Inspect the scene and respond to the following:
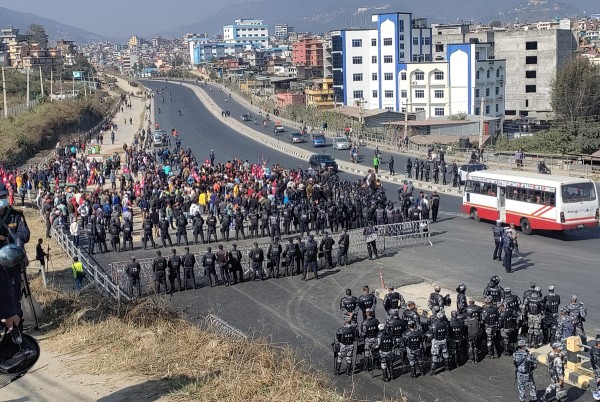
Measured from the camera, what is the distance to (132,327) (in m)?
11.0

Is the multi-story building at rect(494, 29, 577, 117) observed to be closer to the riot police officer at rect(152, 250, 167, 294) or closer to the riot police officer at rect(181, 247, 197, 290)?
the riot police officer at rect(181, 247, 197, 290)

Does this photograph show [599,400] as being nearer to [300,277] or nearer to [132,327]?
[132,327]

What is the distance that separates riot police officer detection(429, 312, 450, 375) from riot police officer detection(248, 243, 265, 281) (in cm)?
830

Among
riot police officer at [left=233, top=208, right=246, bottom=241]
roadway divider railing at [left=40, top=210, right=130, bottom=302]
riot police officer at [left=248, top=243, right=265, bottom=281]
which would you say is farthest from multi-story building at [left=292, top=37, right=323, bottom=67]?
riot police officer at [left=248, top=243, right=265, bottom=281]

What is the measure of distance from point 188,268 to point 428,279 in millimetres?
7129

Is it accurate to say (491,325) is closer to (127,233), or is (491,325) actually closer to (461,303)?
(461,303)

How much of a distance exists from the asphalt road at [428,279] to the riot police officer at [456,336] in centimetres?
29

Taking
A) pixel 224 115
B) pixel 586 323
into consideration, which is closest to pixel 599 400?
pixel 586 323

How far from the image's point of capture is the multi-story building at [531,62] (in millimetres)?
91500

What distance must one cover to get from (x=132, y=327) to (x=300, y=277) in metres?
10.9

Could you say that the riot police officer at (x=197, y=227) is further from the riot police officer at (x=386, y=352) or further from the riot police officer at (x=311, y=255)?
the riot police officer at (x=386, y=352)

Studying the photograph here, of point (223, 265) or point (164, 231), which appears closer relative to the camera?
point (223, 265)

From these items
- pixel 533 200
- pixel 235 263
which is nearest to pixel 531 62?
pixel 533 200

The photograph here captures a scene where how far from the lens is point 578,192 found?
24.2 meters
